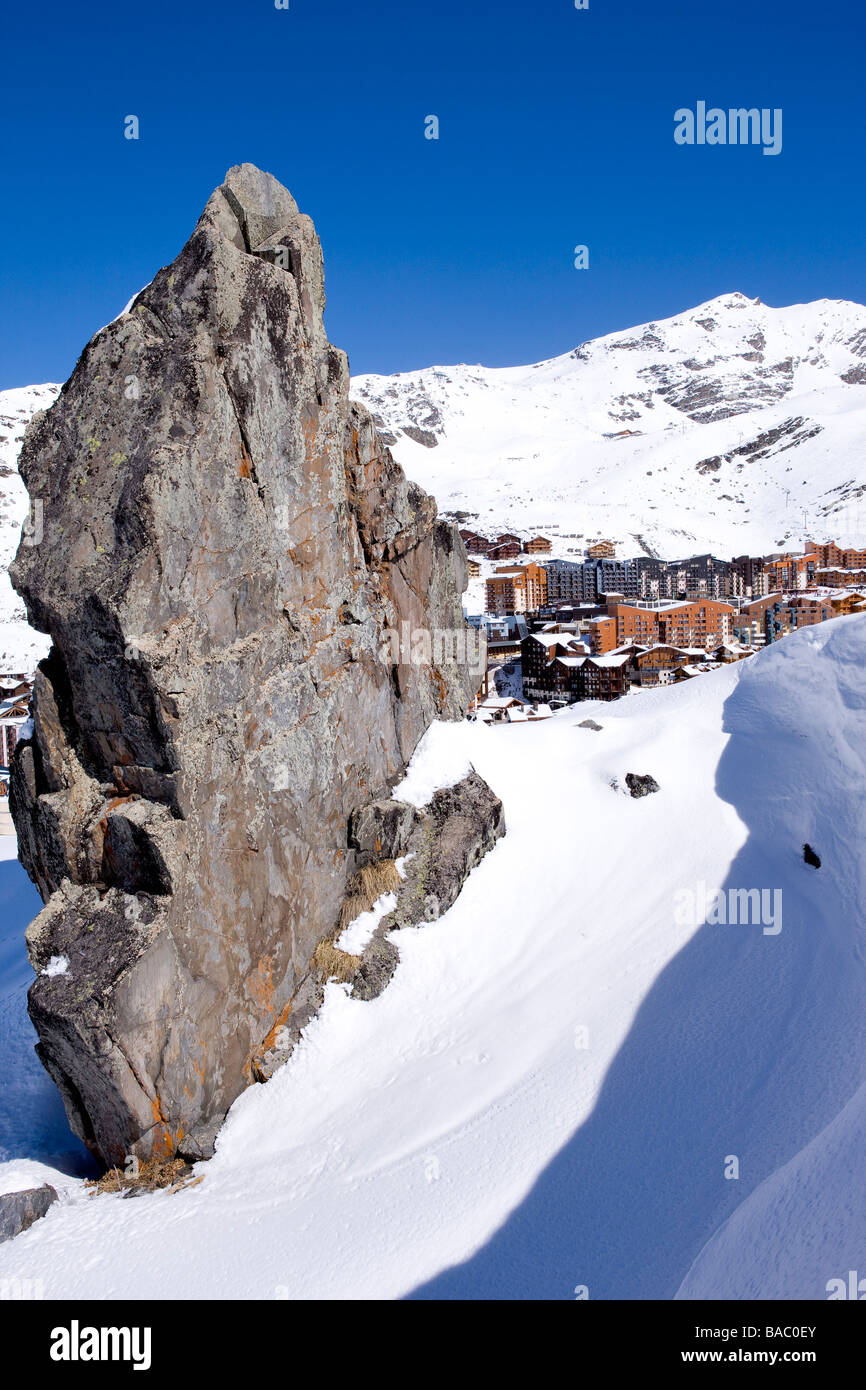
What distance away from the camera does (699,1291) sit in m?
6.74

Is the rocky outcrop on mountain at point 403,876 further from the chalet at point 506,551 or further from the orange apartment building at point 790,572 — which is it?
the chalet at point 506,551

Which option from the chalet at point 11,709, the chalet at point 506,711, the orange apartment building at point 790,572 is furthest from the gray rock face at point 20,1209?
the orange apartment building at point 790,572

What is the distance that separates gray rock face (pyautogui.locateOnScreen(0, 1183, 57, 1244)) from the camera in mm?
9812

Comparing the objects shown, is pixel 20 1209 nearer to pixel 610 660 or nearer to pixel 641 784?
pixel 641 784

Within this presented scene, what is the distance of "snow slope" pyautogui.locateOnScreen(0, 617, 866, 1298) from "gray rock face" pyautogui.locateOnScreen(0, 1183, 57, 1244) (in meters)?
0.26

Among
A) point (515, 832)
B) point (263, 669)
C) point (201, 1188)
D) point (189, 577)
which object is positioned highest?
point (189, 577)

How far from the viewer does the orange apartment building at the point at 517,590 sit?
9619 centimetres

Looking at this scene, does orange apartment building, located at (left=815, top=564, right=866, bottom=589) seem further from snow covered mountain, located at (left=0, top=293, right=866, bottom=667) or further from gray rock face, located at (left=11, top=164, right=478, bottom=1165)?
gray rock face, located at (left=11, top=164, right=478, bottom=1165)

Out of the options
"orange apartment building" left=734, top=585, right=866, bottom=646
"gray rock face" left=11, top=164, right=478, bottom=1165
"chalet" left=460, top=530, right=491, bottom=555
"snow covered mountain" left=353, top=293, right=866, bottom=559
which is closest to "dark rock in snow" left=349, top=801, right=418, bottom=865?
"gray rock face" left=11, top=164, right=478, bottom=1165

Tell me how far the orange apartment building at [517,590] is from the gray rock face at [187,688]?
8235cm

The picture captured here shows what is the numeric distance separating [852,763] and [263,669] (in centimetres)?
1094

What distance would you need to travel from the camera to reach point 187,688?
1112 centimetres

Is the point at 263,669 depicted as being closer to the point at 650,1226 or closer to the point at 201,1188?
the point at 201,1188
